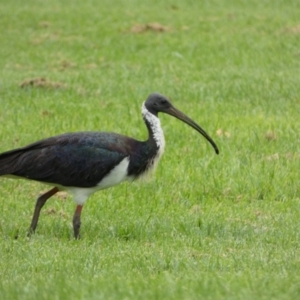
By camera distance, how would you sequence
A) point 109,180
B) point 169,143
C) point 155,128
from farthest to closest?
point 169,143 < point 155,128 < point 109,180

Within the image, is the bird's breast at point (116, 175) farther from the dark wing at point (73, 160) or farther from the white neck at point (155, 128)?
the white neck at point (155, 128)

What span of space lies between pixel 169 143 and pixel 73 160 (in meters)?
3.64

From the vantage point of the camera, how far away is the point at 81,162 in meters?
9.35

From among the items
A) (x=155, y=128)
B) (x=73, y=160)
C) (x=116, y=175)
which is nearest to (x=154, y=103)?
(x=155, y=128)

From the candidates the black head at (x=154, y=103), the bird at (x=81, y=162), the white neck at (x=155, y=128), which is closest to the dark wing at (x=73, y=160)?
the bird at (x=81, y=162)

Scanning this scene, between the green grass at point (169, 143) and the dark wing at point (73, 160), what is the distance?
528 mm

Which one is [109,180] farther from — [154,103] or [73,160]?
[154,103]

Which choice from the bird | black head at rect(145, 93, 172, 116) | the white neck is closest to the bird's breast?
the bird

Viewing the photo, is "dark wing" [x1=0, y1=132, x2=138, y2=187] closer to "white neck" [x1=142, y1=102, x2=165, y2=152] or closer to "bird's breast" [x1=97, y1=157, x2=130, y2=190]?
"bird's breast" [x1=97, y1=157, x2=130, y2=190]

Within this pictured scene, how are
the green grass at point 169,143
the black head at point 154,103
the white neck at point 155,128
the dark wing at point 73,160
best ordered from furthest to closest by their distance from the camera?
A: the black head at point 154,103 → the white neck at point 155,128 → the dark wing at point 73,160 → the green grass at point 169,143

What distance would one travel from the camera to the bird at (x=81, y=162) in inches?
366

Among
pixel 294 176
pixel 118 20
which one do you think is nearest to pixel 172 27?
pixel 118 20

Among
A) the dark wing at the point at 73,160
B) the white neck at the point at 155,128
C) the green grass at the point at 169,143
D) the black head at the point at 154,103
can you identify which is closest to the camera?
the green grass at the point at 169,143

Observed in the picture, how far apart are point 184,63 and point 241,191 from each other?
7518mm
